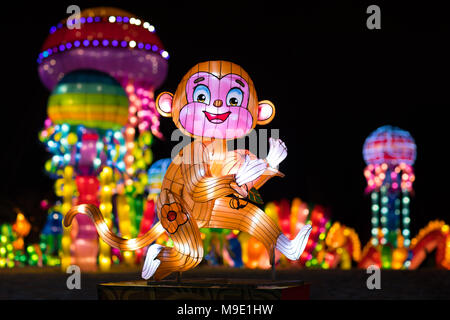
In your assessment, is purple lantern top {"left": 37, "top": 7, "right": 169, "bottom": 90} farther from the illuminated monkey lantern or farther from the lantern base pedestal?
the lantern base pedestal

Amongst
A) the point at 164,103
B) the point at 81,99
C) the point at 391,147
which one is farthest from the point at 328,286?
the point at 391,147

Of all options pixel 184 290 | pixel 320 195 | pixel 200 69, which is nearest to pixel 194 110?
pixel 200 69

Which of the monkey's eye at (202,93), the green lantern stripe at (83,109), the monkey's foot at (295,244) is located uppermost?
the green lantern stripe at (83,109)

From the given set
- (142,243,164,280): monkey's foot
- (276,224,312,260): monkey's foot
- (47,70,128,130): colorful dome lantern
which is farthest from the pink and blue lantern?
(142,243,164,280): monkey's foot

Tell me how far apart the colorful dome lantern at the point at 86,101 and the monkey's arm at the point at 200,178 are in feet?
24.7

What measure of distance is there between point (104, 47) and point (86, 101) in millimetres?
4136

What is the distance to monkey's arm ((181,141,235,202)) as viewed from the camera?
8614mm

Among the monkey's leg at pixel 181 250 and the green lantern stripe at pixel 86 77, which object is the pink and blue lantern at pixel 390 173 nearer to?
the green lantern stripe at pixel 86 77

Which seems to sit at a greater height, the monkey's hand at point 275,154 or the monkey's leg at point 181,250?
the monkey's hand at point 275,154

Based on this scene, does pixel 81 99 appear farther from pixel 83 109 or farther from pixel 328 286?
pixel 328 286

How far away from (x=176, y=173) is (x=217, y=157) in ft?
1.81

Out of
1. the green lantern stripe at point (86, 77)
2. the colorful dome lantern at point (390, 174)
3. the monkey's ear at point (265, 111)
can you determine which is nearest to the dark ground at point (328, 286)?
the monkey's ear at point (265, 111)

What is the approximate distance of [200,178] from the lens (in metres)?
8.72

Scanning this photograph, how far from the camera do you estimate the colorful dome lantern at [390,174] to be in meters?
25.1
